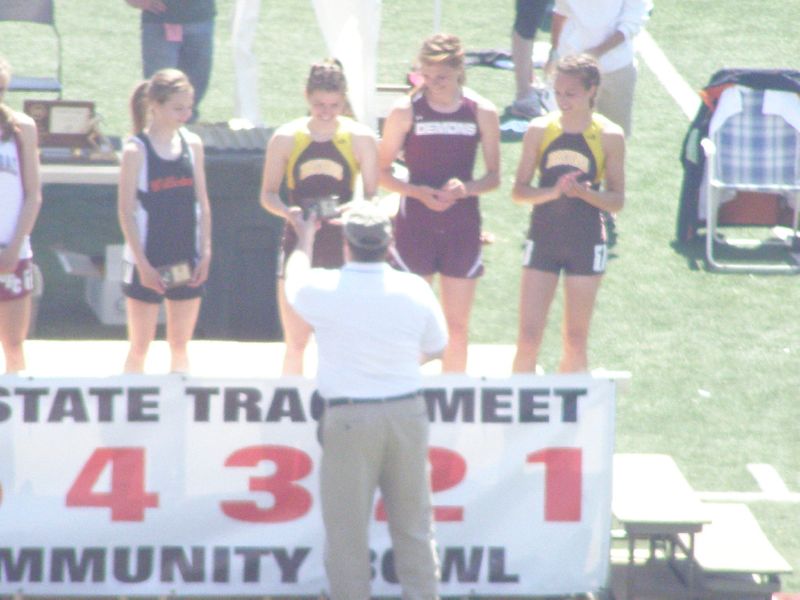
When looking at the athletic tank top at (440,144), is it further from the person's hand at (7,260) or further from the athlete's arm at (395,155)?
the person's hand at (7,260)

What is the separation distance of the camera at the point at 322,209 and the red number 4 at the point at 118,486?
4.51 ft

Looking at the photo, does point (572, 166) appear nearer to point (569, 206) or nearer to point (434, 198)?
point (569, 206)

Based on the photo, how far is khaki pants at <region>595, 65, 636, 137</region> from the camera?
36.3 feet

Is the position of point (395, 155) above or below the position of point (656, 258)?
above

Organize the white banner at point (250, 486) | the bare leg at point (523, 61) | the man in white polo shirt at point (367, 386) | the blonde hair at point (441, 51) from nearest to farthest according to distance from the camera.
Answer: the man in white polo shirt at point (367, 386) < the white banner at point (250, 486) < the blonde hair at point (441, 51) < the bare leg at point (523, 61)

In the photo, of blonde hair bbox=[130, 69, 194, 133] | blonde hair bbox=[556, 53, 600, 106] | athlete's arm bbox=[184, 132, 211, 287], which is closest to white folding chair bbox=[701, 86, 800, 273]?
blonde hair bbox=[556, 53, 600, 106]

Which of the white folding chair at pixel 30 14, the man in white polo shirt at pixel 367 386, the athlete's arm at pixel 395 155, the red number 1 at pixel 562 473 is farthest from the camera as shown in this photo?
the white folding chair at pixel 30 14

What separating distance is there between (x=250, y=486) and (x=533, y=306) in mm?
1696

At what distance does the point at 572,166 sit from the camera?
757 centimetres

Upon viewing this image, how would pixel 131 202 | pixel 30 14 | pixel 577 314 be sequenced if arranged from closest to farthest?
pixel 131 202 → pixel 577 314 → pixel 30 14

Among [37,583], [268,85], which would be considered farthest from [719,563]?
[268,85]

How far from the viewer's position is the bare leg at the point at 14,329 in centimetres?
727

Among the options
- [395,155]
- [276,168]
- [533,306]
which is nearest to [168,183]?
[276,168]

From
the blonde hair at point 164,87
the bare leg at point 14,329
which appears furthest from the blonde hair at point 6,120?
the bare leg at point 14,329
